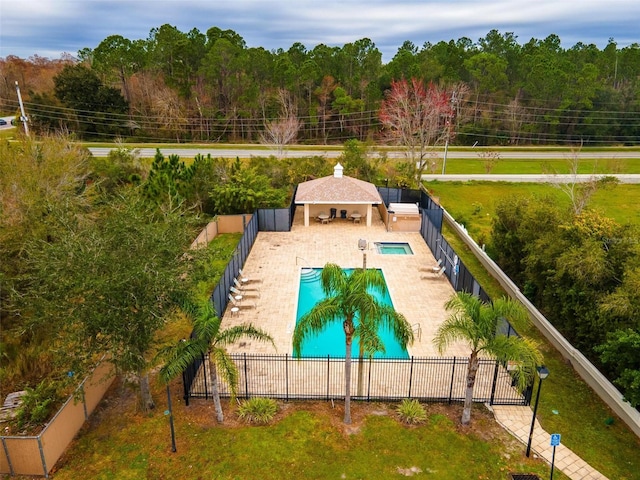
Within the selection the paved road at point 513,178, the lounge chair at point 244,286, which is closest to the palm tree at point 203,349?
the lounge chair at point 244,286

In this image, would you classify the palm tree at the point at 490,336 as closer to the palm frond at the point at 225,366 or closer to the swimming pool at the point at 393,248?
the palm frond at the point at 225,366

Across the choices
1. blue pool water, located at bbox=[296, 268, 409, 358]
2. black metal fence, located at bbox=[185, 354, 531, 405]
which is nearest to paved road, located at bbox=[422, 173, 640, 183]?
blue pool water, located at bbox=[296, 268, 409, 358]

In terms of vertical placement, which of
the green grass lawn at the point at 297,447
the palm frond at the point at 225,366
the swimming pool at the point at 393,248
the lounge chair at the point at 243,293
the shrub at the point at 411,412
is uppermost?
the palm frond at the point at 225,366

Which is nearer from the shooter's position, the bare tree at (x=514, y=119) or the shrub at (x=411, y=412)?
the shrub at (x=411, y=412)

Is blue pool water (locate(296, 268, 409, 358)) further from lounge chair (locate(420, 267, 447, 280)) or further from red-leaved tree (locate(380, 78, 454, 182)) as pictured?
red-leaved tree (locate(380, 78, 454, 182))

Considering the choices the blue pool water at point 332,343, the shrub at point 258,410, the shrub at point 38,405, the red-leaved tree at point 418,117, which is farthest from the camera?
the red-leaved tree at point 418,117

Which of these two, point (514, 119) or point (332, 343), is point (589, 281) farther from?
point (514, 119)

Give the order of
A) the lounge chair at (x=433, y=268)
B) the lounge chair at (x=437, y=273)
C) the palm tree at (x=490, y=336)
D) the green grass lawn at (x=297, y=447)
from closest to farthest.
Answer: the green grass lawn at (x=297, y=447), the palm tree at (x=490, y=336), the lounge chair at (x=437, y=273), the lounge chair at (x=433, y=268)
